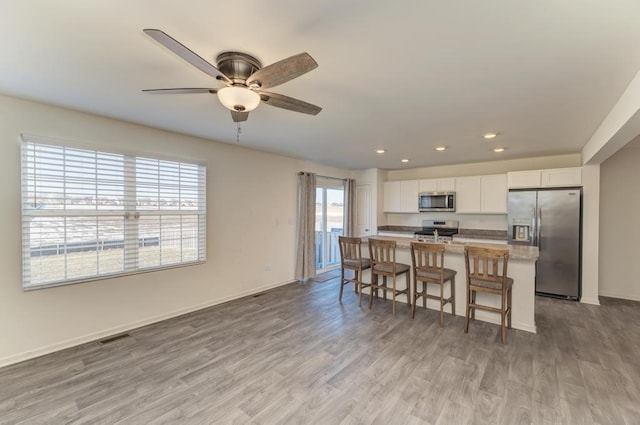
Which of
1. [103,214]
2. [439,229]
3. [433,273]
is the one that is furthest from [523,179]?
[103,214]

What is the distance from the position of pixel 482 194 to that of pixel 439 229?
1121 millimetres

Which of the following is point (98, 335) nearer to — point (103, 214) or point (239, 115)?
point (103, 214)

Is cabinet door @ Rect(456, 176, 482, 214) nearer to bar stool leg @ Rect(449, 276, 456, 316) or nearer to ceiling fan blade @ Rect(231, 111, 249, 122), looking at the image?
bar stool leg @ Rect(449, 276, 456, 316)

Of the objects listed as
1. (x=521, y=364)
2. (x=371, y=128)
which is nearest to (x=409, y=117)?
(x=371, y=128)

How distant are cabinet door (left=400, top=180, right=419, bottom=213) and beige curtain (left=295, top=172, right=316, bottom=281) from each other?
218cm

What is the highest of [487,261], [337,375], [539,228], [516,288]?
[539,228]

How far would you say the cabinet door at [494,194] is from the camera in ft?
16.9

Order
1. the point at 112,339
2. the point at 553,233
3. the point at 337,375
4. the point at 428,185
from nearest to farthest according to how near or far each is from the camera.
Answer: the point at 337,375, the point at 112,339, the point at 553,233, the point at 428,185

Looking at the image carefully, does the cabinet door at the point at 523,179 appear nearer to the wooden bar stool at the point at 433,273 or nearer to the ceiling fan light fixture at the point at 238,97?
the wooden bar stool at the point at 433,273

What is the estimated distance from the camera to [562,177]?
4.46 m

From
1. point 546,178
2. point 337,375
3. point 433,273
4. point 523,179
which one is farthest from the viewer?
point 523,179

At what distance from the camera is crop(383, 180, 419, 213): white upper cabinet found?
6203mm

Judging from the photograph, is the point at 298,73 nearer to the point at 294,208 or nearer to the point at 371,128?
the point at 371,128

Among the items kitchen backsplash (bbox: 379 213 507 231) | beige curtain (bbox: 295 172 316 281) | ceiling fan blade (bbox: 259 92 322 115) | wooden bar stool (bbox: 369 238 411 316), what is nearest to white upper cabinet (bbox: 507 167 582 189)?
kitchen backsplash (bbox: 379 213 507 231)
